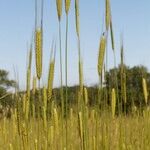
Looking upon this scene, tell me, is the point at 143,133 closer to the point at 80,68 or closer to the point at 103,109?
the point at 103,109

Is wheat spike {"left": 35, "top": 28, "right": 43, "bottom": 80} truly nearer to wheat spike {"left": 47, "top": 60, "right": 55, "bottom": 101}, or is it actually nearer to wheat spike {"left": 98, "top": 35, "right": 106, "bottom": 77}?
wheat spike {"left": 47, "top": 60, "right": 55, "bottom": 101}

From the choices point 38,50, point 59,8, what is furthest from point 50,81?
point 59,8

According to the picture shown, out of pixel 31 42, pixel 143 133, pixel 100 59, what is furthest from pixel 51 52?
pixel 143 133

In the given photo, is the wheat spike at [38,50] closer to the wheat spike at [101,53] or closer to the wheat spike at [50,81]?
the wheat spike at [50,81]

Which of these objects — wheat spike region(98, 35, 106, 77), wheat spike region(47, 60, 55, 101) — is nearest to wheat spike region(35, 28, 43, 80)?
wheat spike region(47, 60, 55, 101)

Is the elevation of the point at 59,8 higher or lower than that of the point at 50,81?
higher

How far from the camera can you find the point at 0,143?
6.31ft

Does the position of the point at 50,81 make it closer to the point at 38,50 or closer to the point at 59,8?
the point at 38,50

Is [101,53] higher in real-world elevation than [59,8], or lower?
lower

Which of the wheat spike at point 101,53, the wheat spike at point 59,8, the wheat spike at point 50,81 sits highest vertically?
the wheat spike at point 59,8

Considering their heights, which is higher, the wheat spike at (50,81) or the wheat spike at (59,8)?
the wheat spike at (59,8)

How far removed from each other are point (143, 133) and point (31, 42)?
1.17 meters

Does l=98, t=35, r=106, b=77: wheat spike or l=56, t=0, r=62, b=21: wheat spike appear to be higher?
l=56, t=0, r=62, b=21: wheat spike

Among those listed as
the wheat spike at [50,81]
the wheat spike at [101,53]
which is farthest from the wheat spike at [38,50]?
the wheat spike at [101,53]
